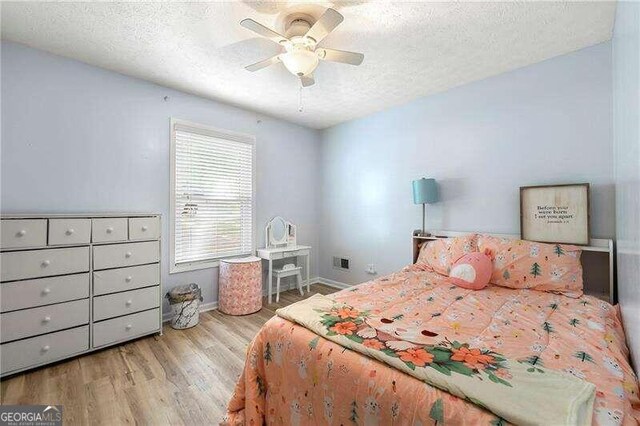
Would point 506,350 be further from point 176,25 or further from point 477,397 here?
point 176,25

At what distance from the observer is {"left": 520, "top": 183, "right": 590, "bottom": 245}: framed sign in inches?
88.2

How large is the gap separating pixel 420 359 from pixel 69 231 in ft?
8.61

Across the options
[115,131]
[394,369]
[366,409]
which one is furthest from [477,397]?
[115,131]

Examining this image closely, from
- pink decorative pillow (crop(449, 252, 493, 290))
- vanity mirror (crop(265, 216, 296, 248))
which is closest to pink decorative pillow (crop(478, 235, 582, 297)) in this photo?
pink decorative pillow (crop(449, 252, 493, 290))

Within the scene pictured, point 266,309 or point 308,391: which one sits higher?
point 308,391

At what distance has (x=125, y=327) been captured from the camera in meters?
2.40

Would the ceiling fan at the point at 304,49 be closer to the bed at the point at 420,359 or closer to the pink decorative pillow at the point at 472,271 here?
the bed at the point at 420,359

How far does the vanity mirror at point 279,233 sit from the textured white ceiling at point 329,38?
178 centimetres

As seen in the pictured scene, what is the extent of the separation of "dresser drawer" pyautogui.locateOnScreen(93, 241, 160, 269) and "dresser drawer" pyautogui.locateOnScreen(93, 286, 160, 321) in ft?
0.86

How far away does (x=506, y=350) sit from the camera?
48.1 inches

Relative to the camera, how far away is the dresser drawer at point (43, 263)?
191 centimetres

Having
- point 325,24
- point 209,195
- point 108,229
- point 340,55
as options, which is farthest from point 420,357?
point 209,195

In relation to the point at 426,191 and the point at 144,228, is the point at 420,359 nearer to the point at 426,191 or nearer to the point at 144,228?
the point at 426,191

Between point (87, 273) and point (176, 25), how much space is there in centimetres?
205
